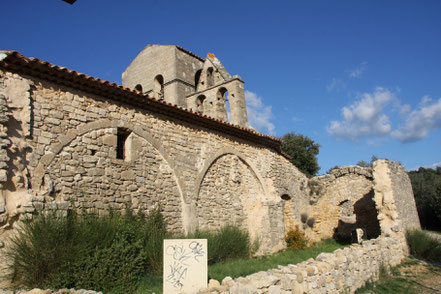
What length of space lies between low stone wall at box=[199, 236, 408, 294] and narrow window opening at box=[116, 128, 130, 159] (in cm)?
469

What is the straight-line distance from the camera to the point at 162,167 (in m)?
9.30

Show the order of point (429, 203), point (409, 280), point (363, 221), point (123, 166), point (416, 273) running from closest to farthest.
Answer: point (123, 166) → point (409, 280) → point (416, 273) → point (363, 221) → point (429, 203)

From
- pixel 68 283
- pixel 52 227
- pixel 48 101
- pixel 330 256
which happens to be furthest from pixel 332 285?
pixel 48 101

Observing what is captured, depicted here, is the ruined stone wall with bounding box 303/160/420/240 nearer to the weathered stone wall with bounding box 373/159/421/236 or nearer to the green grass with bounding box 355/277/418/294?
the weathered stone wall with bounding box 373/159/421/236

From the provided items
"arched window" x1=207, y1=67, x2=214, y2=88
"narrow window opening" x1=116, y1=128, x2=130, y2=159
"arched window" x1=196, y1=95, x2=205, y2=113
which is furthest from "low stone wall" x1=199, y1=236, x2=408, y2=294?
"arched window" x1=207, y1=67, x2=214, y2=88

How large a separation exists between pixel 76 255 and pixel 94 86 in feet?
13.3

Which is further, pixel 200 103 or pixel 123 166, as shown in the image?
pixel 200 103

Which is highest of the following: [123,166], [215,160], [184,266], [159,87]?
[159,87]

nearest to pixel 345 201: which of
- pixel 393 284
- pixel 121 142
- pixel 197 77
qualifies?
pixel 393 284

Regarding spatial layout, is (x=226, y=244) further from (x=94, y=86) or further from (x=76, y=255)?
(x=94, y=86)

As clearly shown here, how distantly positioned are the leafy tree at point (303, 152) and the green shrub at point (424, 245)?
1620cm

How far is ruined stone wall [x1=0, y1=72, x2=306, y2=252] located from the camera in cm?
657

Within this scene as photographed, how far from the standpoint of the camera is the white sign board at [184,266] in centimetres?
494

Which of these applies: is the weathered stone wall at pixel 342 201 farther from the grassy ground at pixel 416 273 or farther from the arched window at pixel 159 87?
the arched window at pixel 159 87
